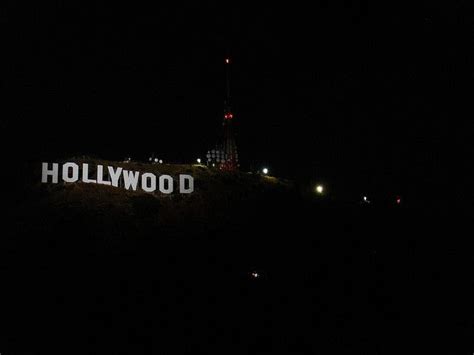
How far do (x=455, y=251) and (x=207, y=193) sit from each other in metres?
24.2

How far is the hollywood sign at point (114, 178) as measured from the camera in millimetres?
41844

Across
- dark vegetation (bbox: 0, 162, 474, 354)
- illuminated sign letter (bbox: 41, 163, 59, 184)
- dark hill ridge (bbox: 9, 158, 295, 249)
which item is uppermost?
illuminated sign letter (bbox: 41, 163, 59, 184)

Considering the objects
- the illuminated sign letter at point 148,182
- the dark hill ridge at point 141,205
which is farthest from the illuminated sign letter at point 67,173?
the illuminated sign letter at point 148,182

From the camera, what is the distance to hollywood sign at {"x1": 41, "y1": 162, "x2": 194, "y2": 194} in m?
41.8

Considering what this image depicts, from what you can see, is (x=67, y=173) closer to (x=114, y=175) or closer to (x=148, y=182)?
(x=114, y=175)

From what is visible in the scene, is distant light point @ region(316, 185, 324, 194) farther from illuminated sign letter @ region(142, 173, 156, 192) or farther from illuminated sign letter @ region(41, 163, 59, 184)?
illuminated sign letter @ region(41, 163, 59, 184)

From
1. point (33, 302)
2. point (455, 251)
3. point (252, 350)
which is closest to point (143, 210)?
point (33, 302)

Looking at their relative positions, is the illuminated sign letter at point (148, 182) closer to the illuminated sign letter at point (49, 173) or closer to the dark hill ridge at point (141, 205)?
the dark hill ridge at point (141, 205)

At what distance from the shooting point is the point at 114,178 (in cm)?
4509

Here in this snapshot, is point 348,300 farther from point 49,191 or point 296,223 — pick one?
point 49,191

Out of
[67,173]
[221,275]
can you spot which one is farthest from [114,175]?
[221,275]

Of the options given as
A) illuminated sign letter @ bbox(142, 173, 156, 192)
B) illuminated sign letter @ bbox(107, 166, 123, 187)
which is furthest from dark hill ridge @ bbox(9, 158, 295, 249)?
illuminated sign letter @ bbox(107, 166, 123, 187)

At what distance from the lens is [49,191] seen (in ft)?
144

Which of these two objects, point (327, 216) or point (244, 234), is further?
point (327, 216)
